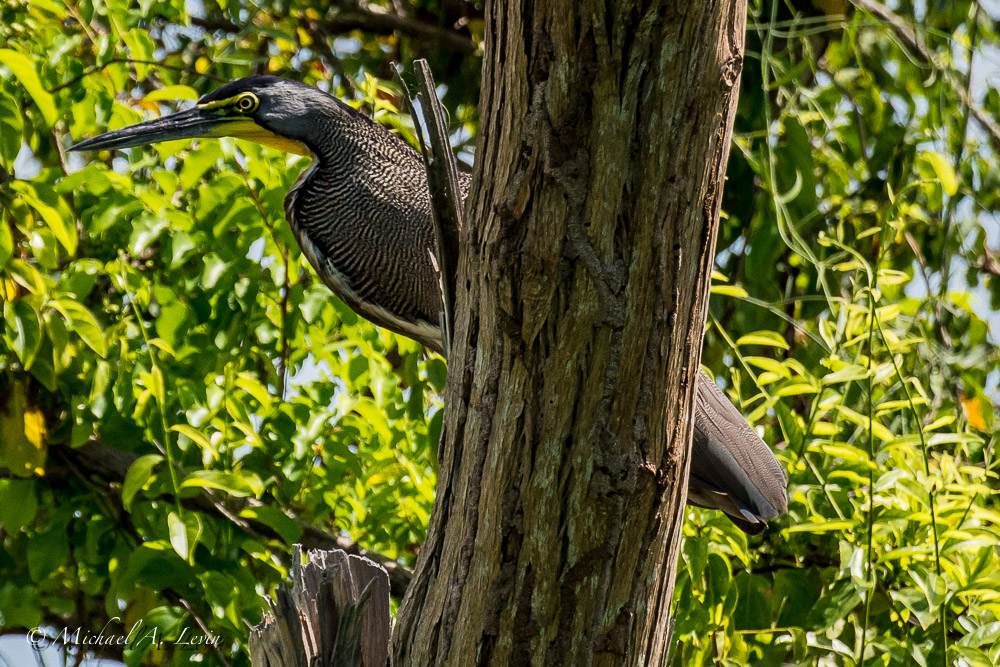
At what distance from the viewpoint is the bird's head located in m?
1.77

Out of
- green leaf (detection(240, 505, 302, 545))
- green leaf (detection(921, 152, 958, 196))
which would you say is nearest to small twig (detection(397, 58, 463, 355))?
green leaf (detection(240, 505, 302, 545))

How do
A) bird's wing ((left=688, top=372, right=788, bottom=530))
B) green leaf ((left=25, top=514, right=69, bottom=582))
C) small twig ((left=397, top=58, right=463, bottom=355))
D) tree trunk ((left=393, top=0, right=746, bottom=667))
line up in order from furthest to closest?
1. green leaf ((left=25, top=514, right=69, bottom=582))
2. bird's wing ((left=688, top=372, right=788, bottom=530))
3. small twig ((left=397, top=58, right=463, bottom=355))
4. tree trunk ((left=393, top=0, right=746, bottom=667))

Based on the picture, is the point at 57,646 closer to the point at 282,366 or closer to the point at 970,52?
the point at 282,366

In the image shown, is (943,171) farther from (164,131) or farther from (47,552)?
(47,552)

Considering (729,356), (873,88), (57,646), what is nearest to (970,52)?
(873,88)

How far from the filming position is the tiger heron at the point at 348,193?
1825 mm

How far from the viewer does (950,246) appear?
2.07 meters

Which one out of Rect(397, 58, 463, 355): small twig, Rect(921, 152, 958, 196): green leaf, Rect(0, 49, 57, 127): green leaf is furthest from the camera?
Rect(921, 152, 958, 196): green leaf

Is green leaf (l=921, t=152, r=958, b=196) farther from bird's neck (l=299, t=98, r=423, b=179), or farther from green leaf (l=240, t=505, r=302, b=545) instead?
green leaf (l=240, t=505, r=302, b=545)

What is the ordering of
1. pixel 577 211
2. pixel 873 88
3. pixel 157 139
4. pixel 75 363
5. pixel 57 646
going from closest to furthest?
pixel 577 211, pixel 75 363, pixel 157 139, pixel 57 646, pixel 873 88

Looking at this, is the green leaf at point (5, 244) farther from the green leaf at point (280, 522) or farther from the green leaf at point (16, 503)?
the green leaf at point (280, 522)

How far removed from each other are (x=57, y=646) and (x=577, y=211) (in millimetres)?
1579

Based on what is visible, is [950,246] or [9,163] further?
[950,246]

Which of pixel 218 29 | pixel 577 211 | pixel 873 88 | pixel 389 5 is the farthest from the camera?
pixel 389 5
